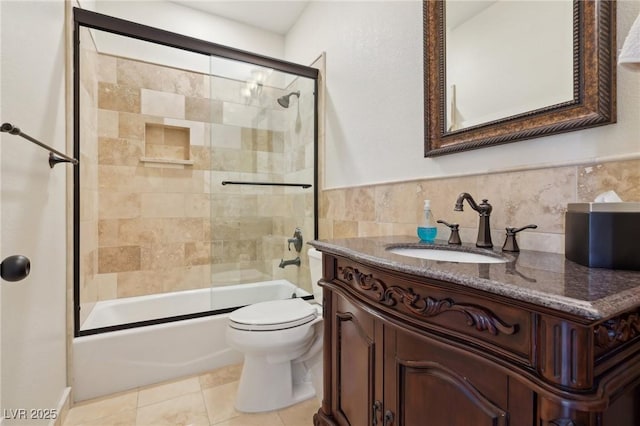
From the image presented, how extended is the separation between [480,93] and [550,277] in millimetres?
849

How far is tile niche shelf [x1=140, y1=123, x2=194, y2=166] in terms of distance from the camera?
244 cm

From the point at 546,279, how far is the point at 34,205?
64.4 inches

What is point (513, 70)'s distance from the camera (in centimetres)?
106

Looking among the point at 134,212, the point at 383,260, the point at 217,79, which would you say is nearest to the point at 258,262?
the point at 134,212

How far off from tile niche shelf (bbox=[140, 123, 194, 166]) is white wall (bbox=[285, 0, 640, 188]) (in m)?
1.27

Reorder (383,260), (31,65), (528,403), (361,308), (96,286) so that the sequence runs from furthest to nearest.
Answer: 1. (96,286)
2. (31,65)
3. (361,308)
4. (383,260)
5. (528,403)

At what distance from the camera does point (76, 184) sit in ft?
5.44

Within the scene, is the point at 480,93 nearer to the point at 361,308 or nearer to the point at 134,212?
the point at 361,308

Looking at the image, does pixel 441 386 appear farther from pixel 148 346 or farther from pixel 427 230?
pixel 148 346

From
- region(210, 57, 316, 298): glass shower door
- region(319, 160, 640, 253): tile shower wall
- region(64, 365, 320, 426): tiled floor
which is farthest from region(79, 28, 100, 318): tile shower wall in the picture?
region(319, 160, 640, 253): tile shower wall

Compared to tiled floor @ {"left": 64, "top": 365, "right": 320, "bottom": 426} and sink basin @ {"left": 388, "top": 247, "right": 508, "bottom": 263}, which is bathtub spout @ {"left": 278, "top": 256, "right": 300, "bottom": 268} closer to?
tiled floor @ {"left": 64, "top": 365, "right": 320, "bottom": 426}

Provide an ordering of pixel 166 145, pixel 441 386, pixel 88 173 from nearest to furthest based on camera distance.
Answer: pixel 441 386, pixel 88 173, pixel 166 145

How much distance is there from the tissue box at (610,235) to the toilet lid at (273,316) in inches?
47.7

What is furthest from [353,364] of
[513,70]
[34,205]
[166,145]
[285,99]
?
[166,145]
